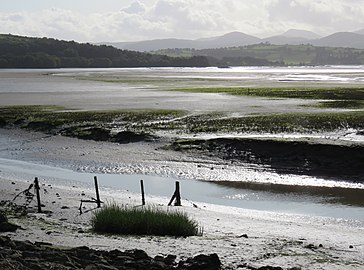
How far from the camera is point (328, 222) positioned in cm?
1900

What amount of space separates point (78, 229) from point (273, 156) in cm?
1592

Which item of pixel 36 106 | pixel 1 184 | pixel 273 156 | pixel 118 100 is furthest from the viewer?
pixel 118 100

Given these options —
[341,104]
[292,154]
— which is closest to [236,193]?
[292,154]

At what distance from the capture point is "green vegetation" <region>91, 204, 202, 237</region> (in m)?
15.6

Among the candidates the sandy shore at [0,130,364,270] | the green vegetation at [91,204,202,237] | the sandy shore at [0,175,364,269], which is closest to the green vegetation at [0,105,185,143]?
the sandy shore at [0,130,364,270]

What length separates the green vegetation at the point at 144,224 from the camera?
51.3 feet

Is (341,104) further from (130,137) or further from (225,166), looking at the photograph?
(225,166)

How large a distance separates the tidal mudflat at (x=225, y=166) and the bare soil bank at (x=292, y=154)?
62 millimetres

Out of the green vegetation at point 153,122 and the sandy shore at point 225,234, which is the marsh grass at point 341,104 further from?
the sandy shore at point 225,234

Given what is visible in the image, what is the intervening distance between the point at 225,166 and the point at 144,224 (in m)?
13.9

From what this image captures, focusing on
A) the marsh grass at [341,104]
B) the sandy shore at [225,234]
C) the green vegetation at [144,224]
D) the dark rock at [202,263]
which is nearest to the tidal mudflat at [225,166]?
the sandy shore at [225,234]

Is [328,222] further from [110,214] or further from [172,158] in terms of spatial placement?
[172,158]

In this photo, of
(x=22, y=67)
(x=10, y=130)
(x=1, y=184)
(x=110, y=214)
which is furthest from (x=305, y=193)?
(x=22, y=67)

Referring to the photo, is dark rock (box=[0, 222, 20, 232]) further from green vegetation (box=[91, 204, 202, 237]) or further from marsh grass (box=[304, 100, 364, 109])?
marsh grass (box=[304, 100, 364, 109])
